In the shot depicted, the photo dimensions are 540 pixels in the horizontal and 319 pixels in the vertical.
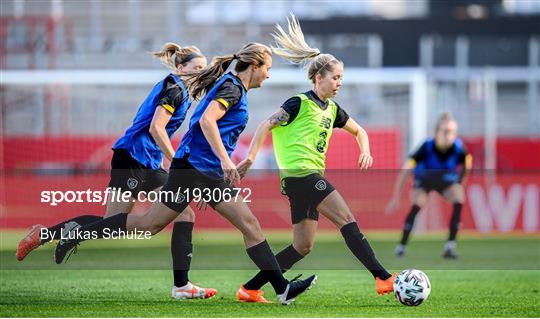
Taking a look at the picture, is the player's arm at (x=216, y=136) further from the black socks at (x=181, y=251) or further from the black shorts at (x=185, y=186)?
the black socks at (x=181, y=251)

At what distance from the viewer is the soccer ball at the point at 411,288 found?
8.45m

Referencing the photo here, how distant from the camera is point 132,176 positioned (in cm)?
906

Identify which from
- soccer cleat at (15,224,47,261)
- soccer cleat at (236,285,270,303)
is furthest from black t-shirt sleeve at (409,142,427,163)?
soccer cleat at (15,224,47,261)

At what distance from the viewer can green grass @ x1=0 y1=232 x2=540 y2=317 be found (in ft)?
26.8

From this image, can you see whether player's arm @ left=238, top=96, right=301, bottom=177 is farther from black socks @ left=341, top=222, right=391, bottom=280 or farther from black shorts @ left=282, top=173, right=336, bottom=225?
black socks @ left=341, top=222, right=391, bottom=280

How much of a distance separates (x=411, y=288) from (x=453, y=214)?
6.60 m

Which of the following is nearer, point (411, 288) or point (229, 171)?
point (229, 171)

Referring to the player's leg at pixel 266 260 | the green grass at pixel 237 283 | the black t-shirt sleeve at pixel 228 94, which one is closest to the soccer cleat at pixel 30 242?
the green grass at pixel 237 283

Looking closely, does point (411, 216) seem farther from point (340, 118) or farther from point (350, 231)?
point (350, 231)

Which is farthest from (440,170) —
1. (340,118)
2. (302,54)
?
(302,54)

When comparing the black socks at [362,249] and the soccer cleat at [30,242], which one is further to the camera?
the soccer cleat at [30,242]

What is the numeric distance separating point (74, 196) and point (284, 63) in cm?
1389

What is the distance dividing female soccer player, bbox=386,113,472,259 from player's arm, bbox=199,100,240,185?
22.9ft

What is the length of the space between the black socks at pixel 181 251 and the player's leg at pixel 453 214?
621 centimetres
